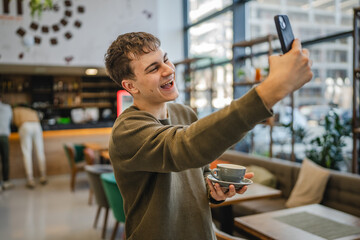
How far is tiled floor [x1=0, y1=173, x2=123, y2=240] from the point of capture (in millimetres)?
4238

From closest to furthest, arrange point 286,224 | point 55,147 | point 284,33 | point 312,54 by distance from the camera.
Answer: point 284,33 < point 286,224 < point 312,54 < point 55,147

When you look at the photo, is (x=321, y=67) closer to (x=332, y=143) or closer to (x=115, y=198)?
(x=332, y=143)

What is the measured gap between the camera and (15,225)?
455cm

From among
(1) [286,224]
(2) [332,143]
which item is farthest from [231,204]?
(2) [332,143]

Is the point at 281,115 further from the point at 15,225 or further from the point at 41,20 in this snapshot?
the point at 41,20

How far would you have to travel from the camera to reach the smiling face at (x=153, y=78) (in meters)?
1.06

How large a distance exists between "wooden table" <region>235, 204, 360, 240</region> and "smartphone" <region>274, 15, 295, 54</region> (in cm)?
158

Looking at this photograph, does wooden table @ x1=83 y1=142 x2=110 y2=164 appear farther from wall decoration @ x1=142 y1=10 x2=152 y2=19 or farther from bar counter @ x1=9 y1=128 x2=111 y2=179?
wall decoration @ x1=142 y1=10 x2=152 y2=19

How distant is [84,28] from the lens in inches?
318

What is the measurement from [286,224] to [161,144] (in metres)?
1.77

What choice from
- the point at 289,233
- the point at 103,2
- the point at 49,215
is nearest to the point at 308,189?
the point at 289,233

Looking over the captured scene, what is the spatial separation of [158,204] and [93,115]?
9642 millimetres

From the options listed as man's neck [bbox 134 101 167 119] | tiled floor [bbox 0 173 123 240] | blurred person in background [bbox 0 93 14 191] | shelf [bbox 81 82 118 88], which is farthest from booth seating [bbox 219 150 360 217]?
shelf [bbox 81 82 118 88]

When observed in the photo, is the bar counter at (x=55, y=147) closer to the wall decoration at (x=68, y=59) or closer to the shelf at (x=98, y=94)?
the wall decoration at (x=68, y=59)
